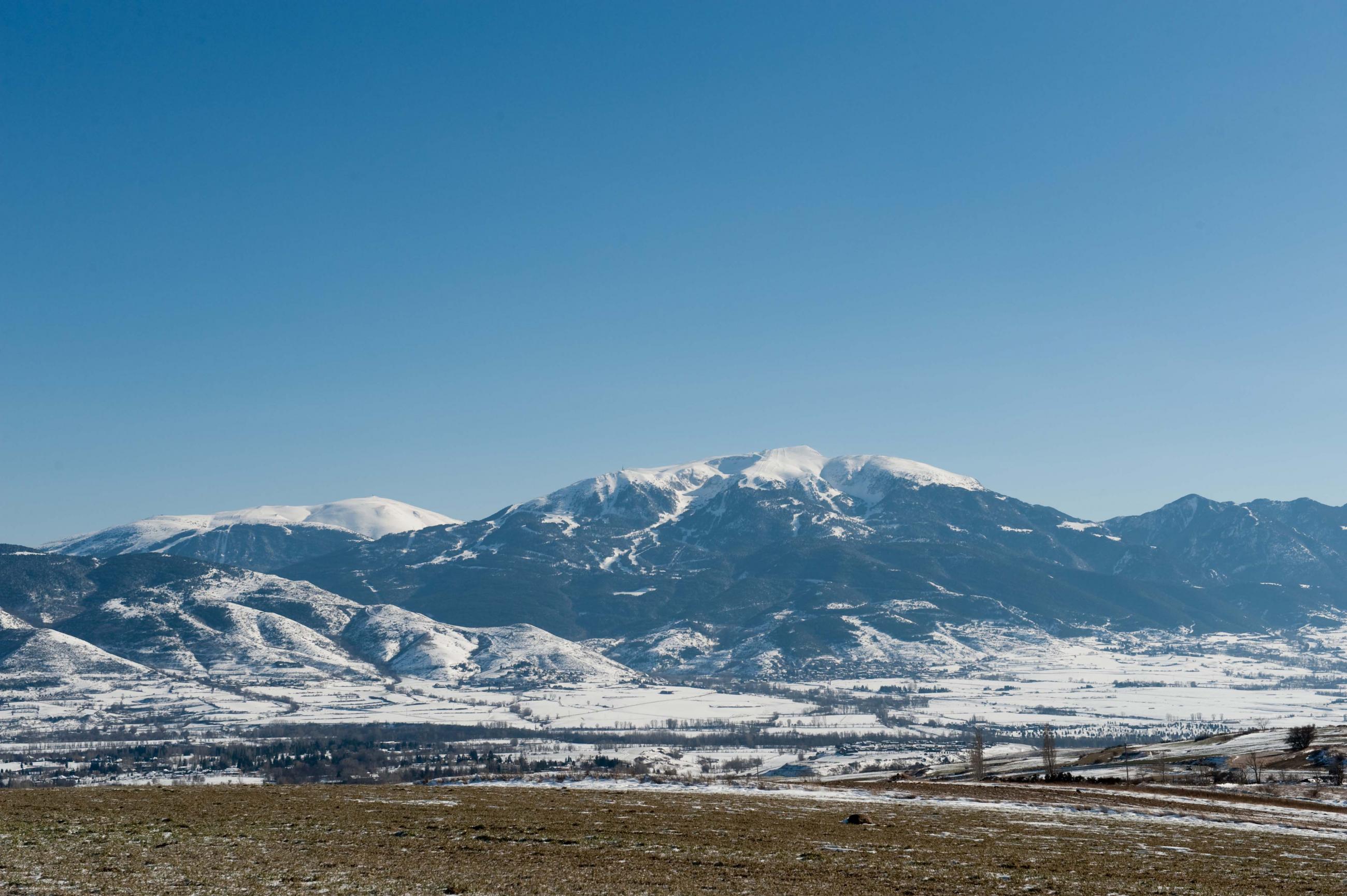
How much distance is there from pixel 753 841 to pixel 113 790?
40.7 meters

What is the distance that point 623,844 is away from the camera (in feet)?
137

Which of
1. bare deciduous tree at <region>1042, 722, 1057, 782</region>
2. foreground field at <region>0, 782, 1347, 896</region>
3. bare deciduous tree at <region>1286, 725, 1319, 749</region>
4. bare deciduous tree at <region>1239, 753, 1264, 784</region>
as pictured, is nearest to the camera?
foreground field at <region>0, 782, 1347, 896</region>

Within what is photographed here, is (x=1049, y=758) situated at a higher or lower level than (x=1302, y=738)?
lower

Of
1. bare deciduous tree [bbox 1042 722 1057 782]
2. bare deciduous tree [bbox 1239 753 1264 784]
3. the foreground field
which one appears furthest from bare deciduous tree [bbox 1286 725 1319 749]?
the foreground field

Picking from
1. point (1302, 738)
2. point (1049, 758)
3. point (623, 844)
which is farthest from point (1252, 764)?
point (623, 844)

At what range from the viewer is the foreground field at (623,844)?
33.8m

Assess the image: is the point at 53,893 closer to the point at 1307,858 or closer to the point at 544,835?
the point at 544,835

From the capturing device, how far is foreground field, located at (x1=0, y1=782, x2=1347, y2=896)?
33.8 metres

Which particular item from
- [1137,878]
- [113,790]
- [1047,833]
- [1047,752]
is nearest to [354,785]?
[113,790]

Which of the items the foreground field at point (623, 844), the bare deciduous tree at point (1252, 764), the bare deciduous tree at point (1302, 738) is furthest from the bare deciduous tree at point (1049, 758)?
the foreground field at point (623, 844)

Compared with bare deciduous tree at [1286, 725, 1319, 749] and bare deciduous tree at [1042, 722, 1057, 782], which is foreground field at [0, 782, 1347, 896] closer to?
bare deciduous tree at [1042, 722, 1057, 782]

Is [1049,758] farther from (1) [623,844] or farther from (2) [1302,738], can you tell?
(1) [623,844]

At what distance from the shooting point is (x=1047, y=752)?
456 feet

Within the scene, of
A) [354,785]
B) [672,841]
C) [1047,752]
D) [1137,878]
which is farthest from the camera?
[1047,752]
